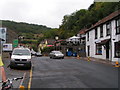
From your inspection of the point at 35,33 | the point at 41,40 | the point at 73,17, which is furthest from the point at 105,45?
the point at 41,40

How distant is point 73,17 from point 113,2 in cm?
3893

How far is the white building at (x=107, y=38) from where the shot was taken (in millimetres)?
26362

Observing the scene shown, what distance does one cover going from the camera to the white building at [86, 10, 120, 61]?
2636cm

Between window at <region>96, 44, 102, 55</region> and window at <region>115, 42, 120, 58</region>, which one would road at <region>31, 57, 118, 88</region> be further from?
window at <region>96, 44, 102, 55</region>

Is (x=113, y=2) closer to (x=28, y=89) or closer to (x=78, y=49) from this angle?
(x=78, y=49)

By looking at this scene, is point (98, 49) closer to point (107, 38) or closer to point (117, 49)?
point (107, 38)

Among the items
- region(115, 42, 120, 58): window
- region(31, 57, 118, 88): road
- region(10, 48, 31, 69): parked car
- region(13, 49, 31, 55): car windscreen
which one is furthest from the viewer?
region(115, 42, 120, 58): window

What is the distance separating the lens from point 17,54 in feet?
62.2

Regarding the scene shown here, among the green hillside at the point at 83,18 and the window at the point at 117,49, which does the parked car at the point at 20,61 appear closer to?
the window at the point at 117,49

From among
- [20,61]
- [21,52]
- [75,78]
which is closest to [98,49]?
[21,52]

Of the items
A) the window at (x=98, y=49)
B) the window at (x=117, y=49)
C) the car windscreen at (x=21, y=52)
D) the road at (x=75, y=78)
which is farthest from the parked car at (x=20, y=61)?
the window at (x=98, y=49)

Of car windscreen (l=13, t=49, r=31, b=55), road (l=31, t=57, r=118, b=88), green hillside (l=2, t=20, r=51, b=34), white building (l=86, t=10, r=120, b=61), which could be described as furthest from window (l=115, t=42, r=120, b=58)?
Result: green hillside (l=2, t=20, r=51, b=34)

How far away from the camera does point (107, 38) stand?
2977 centimetres

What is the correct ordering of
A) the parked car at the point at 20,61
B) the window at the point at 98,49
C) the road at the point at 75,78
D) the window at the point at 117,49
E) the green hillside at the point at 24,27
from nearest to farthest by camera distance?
the road at the point at 75,78, the parked car at the point at 20,61, the window at the point at 117,49, the window at the point at 98,49, the green hillside at the point at 24,27
